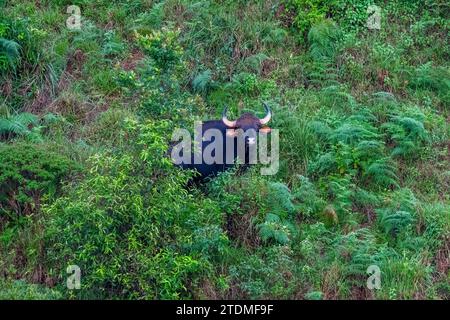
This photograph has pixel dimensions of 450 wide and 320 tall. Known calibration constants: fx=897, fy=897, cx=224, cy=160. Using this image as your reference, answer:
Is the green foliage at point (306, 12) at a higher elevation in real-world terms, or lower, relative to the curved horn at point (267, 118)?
higher

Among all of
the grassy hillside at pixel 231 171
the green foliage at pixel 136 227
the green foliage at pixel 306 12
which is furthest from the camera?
the green foliage at pixel 306 12

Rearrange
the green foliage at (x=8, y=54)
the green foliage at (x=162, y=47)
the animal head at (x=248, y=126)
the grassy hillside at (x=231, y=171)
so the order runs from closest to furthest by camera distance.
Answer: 1. the grassy hillside at (x=231, y=171)
2. the green foliage at (x=162, y=47)
3. the animal head at (x=248, y=126)
4. the green foliage at (x=8, y=54)

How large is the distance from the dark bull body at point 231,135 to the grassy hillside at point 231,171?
0.26 m

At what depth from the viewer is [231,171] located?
36.2 ft

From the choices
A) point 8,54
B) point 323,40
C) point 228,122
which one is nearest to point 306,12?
point 323,40

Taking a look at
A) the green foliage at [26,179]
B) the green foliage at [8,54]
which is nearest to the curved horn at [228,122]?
the green foliage at [26,179]

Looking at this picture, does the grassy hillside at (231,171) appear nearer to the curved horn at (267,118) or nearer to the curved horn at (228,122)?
the curved horn at (228,122)

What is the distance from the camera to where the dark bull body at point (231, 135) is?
11.2 metres

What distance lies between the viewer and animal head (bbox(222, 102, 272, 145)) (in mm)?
11500

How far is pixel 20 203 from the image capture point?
10.5m

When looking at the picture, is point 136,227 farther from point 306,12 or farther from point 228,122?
point 306,12
